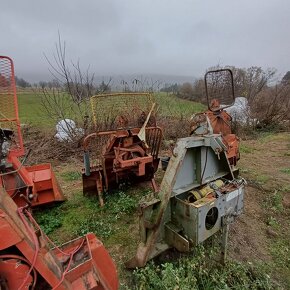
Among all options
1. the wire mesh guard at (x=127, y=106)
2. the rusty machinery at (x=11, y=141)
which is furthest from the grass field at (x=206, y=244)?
the wire mesh guard at (x=127, y=106)

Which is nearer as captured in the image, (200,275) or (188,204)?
(188,204)

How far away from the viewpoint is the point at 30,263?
1.58m

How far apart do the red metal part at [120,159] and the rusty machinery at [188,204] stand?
131 cm

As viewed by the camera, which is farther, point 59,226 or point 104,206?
point 104,206

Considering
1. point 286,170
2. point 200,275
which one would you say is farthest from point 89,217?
point 286,170

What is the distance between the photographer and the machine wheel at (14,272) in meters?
1.54

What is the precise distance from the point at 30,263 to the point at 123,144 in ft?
9.11

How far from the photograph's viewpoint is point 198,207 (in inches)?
95.8

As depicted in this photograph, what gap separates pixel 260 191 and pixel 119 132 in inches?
114

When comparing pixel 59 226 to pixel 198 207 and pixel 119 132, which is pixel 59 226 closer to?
pixel 119 132

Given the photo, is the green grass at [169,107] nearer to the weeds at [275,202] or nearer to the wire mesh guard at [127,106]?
the wire mesh guard at [127,106]

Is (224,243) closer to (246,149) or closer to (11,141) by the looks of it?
(11,141)

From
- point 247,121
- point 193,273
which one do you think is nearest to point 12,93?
point 193,273

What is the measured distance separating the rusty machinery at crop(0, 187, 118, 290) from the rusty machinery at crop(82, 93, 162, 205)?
218cm
